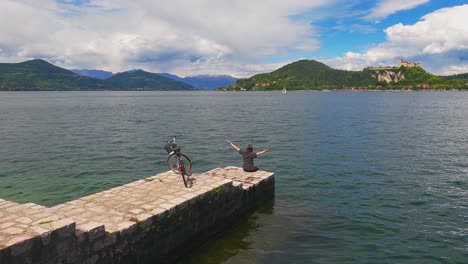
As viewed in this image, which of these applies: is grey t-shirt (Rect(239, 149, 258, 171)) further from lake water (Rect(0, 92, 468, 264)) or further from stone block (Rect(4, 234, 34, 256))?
stone block (Rect(4, 234, 34, 256))

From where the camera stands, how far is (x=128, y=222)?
32.8 feet

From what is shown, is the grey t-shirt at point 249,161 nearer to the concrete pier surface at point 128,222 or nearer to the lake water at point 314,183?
the concrete pier surface at point 128,222

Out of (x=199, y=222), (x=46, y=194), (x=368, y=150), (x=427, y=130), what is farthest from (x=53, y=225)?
(x=427, y=130)

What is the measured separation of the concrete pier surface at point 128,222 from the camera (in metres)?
7.74

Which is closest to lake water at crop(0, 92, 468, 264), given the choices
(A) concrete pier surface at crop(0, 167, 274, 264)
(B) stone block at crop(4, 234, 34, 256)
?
(A) concrete pier surface at crop(0, 167, 274, 264)

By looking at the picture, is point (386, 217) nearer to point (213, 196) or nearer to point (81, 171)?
point (213, 196)

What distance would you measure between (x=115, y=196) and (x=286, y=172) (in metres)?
14.4

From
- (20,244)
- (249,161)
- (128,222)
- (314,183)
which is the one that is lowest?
(314,183)

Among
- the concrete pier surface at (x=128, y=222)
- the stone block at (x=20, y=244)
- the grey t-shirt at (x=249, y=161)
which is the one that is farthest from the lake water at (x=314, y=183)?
the stone block at (x=20, y=244)

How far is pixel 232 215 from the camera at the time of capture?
48.3ft

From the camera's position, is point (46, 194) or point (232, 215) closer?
point (232, 215)

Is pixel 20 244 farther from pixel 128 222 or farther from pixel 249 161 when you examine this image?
pixel 249 161

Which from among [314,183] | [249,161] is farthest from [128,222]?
[314,183]

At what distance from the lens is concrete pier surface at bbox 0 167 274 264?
25.4 ft
